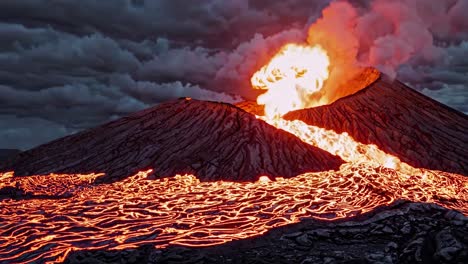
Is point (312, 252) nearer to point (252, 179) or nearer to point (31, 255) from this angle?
point (31, 255)

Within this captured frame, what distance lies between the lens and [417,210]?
23.9 m

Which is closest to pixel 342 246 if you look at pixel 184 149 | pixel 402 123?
pixel 184 149

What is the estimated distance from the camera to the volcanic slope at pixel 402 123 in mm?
50031

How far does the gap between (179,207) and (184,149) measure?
19349 mm

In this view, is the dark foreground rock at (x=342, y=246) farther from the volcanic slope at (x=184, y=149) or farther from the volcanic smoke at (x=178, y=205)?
the volcanic slope at (x=184, y=149)

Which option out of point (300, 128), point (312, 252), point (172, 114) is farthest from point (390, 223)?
point (172, 114)

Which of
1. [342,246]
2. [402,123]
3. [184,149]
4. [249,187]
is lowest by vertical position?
[342,246]

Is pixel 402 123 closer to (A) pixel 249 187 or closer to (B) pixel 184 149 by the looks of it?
(B) pixel 184 149

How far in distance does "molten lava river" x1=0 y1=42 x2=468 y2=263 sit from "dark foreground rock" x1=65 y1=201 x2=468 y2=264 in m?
0.83

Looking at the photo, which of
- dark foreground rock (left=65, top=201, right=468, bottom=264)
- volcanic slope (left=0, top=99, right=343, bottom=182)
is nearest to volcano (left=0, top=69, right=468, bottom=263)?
dark foreground rock (left=65, top=201, right=468, bottom=264)

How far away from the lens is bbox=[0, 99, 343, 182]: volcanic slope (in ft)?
137

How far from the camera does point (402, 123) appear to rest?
185 ft

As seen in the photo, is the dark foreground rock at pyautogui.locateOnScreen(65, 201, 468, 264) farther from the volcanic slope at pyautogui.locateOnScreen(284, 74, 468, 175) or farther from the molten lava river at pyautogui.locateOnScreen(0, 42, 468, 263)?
the volcanic slope at pyautogui.locateOnScreen(284, 74, 468, 175)

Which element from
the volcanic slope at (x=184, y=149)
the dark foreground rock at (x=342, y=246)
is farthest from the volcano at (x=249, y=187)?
the volcanic slope at (x=184, y=149)
